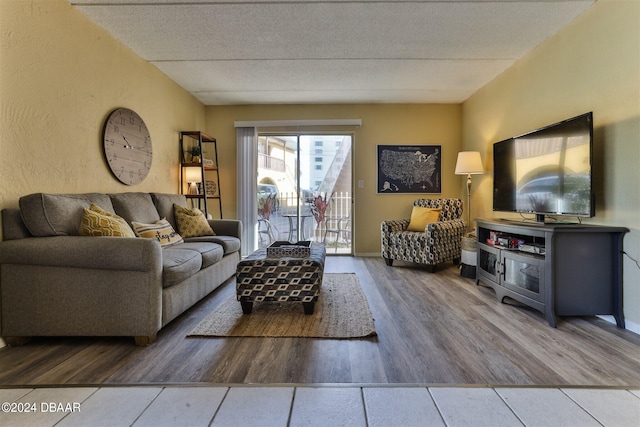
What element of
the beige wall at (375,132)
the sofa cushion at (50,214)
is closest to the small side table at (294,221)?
the beige wall at (375,132)

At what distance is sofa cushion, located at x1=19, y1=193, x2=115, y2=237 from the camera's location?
1.87 m

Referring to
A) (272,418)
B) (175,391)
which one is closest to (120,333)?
(175,391)

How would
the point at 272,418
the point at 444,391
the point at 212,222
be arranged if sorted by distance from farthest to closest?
the point at 212,222 < the point at 444,391 < the point at 272,418

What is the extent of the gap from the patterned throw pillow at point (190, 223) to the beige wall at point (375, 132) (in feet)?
5.84

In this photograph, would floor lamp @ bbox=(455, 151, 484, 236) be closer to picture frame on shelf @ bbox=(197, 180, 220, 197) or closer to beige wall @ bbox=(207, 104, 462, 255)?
beige wall @ bbox=(207, 104, 462, 255)

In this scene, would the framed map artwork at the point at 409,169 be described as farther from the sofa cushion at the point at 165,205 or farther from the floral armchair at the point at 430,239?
the sofa cushion at the point at 165,205

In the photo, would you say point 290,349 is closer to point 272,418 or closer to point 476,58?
point 272,418

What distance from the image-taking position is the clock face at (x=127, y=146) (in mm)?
2727

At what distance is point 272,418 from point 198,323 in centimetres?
115

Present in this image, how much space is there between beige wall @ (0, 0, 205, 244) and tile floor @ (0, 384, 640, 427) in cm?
134

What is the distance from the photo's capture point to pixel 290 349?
1756 millimetres

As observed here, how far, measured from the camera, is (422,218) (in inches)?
160

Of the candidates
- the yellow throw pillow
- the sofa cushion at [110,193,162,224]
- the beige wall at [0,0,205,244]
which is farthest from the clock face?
the yellow throw pillow

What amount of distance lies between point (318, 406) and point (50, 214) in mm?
1975
